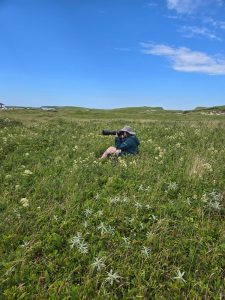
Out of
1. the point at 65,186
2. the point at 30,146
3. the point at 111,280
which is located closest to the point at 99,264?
the point at 111,280

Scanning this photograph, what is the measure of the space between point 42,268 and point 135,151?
820cm

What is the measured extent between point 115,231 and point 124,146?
22.5 ft

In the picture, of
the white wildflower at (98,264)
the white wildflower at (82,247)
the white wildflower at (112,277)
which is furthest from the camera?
the white wildflower at (82,247)

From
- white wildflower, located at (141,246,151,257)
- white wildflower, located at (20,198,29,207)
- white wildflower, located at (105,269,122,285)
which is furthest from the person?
white wildflower, located at (105,269,122,285)

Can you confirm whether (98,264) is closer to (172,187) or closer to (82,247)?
(82,247)

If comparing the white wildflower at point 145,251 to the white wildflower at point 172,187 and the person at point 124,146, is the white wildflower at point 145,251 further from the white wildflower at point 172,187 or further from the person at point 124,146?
the person at point 124,146

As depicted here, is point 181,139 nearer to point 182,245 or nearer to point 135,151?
point 135,151

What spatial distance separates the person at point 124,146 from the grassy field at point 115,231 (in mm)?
1883

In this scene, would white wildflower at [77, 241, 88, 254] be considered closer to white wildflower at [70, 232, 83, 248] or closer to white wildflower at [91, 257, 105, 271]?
white wildflower at [70, 232, 83, 248]

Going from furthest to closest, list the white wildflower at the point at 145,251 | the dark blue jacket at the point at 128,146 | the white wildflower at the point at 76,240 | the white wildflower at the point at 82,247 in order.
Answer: the dark blue jacket at the point at 128,146 < the white wildflower at the point at 76,240 < the white wildflower at the point at 82,247 < the white wildflower at the point at 145,251

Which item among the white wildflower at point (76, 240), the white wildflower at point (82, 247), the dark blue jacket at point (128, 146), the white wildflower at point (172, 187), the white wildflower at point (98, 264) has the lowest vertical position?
the white wildflower at point (98, 264)

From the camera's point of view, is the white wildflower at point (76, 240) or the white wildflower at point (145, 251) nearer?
the white wildflower at point (145, 251)

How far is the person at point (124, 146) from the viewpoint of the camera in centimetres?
1381

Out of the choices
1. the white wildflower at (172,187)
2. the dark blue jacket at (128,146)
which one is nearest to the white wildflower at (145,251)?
the white wildflower at (172,187)
